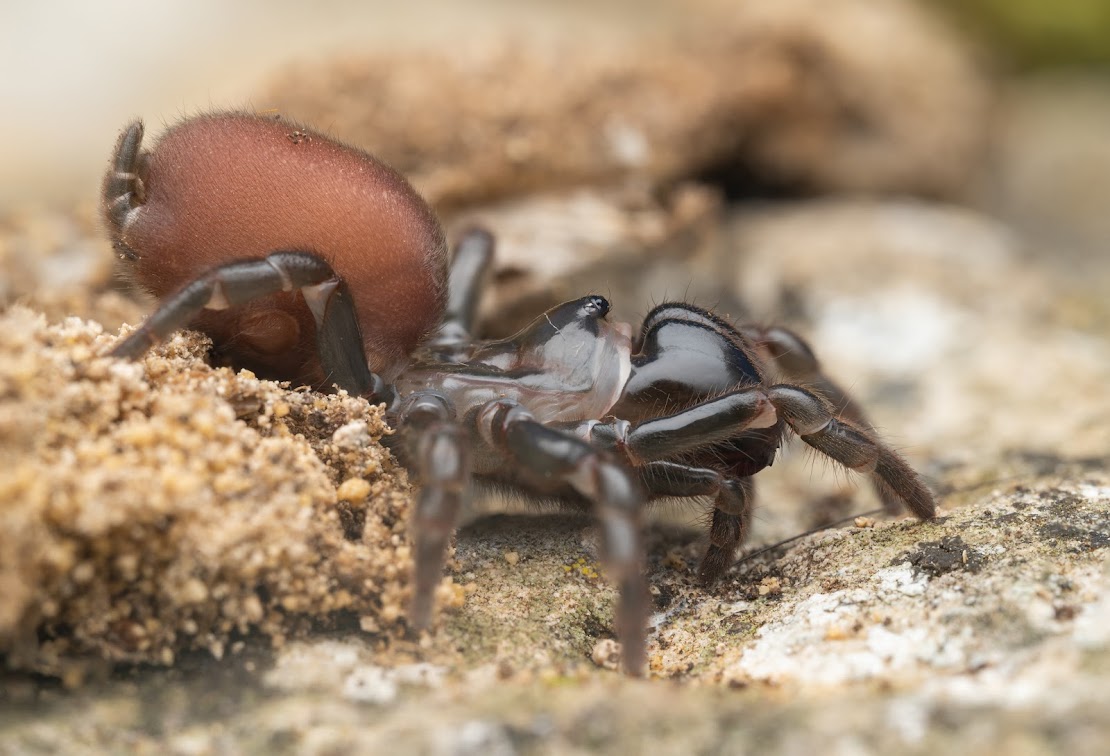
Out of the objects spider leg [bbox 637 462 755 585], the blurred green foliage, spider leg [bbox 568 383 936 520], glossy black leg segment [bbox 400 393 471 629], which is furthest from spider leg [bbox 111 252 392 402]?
the blurred green foliage

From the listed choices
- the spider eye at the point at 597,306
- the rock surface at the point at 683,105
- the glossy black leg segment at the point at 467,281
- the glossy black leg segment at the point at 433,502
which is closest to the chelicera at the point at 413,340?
the spider eye at the point at 597,306

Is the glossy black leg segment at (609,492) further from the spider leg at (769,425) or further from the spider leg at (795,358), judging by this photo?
the spider leg at (795,358)

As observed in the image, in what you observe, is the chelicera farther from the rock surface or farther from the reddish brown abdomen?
the rock surface

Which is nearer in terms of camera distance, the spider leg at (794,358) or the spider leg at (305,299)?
the spider leg at (305,299)

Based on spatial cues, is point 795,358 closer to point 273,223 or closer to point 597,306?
point 597,306

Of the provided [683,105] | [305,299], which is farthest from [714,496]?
[683,105]

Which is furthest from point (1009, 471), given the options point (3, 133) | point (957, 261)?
point (3, 133)

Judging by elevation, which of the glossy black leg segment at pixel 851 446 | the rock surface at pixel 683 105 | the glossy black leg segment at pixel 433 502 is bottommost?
the glossy black leg segment at pixel 433 502
